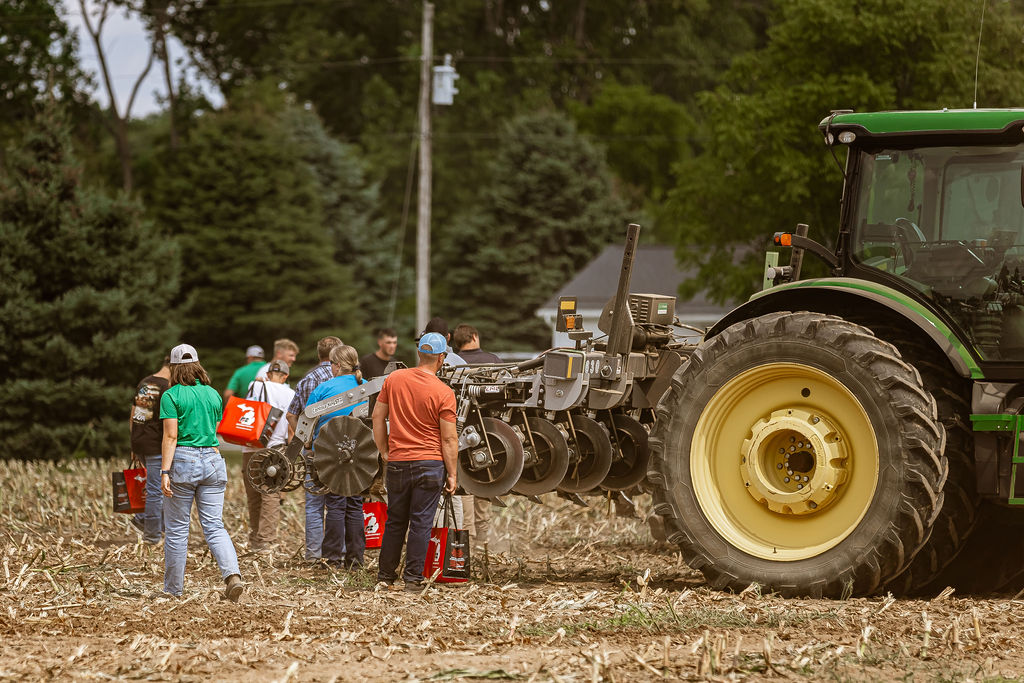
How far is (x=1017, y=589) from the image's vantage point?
8938 millimetres

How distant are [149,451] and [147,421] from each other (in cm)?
39

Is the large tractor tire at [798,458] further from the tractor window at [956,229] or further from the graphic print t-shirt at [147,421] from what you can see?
the graphic print t-shirt at [147,421]

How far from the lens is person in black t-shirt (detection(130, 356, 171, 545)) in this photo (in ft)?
39.5

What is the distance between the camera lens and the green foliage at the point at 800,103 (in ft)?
70.2

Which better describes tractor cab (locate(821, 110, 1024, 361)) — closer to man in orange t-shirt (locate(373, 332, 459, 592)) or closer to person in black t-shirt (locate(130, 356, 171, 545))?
man in orange t-shirt (locate(373, 332, 459, 592))

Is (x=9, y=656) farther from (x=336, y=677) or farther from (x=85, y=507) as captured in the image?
(x=85, y=507)

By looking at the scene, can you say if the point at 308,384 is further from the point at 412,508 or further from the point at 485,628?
the point at 485,628

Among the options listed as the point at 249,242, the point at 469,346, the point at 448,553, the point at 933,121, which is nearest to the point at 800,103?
the point at 469,346

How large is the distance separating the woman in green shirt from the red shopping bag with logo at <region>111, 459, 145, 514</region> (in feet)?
8.41

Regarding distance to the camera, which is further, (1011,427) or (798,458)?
(798,458)

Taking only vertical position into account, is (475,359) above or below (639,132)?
below

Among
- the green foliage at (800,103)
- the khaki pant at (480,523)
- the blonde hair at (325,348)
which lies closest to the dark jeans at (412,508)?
the khaki pant at (480,523)

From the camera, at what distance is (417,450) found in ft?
30.7

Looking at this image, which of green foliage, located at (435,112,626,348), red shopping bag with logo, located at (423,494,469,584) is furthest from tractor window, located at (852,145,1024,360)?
green foliage, located at (435,112,626,348)
